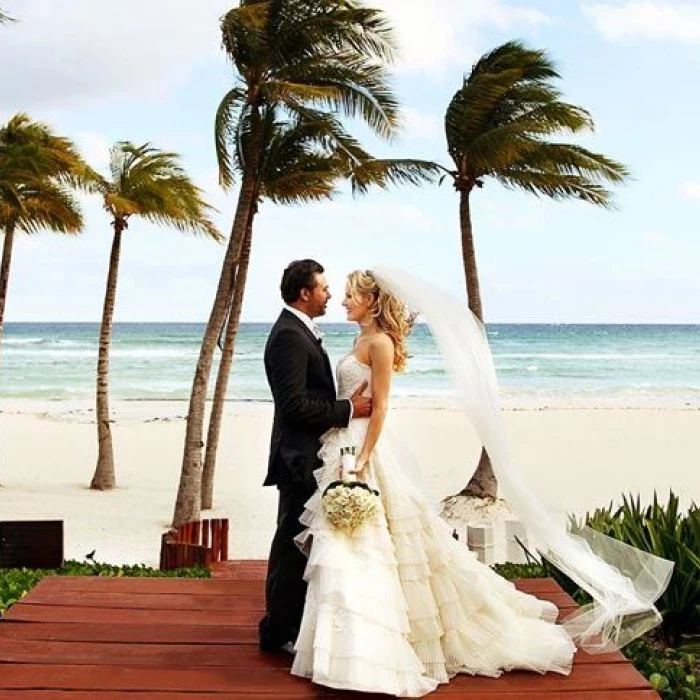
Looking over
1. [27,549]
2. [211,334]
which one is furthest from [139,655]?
[211,334]

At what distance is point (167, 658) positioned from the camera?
232 inches

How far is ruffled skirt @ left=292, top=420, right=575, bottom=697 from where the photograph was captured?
5.33m

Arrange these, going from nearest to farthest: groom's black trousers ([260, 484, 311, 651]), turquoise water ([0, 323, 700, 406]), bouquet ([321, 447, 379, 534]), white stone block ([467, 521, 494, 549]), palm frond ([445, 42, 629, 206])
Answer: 1. bouquet ([321, 447, 379, 534])
2. groom's black trousers ([260, 484, 311, 651])
3. white stone block ([467, 521, 494, 549])
4. palm frond ([445, 42, 629, 206])
5. turquoise water ([0, 323, 700, 406])

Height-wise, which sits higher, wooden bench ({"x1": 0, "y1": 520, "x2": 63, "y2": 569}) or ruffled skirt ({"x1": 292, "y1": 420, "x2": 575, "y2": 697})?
ruffled skirt ({"x1": 292, "y1": 420, "x2": 575, "y2": 697})

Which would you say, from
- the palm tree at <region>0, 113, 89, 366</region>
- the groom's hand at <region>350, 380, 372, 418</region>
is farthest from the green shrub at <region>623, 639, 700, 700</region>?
the palm tree at <region>0, 113, 89, 366</region>

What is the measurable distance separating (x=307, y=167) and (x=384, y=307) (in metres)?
13.7

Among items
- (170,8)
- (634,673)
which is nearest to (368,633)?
(634,673)

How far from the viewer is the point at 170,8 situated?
97.6 ft

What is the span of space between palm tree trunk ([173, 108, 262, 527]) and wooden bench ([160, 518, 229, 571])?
6584mm

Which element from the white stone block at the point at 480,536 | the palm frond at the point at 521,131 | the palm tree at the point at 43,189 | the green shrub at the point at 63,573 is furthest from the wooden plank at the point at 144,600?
the palm tree at the point at 43,189

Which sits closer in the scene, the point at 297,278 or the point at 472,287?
the point at 297,278

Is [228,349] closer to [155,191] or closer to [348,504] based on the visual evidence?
[155,191]

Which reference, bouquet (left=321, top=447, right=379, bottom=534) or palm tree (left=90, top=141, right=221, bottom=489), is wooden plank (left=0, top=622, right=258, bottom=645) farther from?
palm tree (left=90, top=141, right=221, bottom=489)

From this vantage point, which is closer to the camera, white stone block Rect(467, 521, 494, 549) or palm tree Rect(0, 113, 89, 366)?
white stone block Rect(467, 521, 494, 549)
